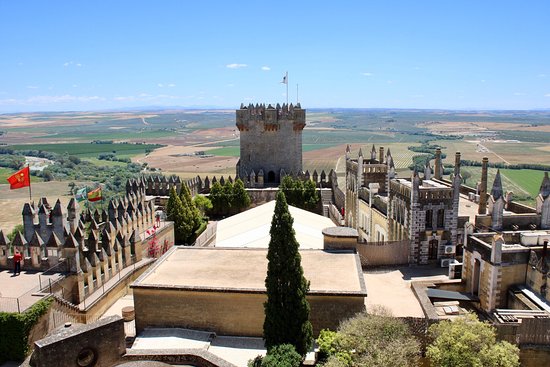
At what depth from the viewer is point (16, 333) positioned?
1659cm

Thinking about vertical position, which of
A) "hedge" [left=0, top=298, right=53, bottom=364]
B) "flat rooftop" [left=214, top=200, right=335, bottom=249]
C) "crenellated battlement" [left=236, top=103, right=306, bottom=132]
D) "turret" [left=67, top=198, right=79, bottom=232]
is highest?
"crenellated battlement" [left=236, top=103, right=306, bottom=132]

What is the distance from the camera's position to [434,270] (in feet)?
77.0

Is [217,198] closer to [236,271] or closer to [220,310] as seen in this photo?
[236,271]

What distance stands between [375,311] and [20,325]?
39.9ft

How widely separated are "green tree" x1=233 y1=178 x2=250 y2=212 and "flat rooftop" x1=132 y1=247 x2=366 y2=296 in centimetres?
1621

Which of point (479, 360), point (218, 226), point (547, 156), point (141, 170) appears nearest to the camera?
point (479, 360)

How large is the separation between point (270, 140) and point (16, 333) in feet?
103

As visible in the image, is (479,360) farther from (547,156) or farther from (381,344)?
(547,156)

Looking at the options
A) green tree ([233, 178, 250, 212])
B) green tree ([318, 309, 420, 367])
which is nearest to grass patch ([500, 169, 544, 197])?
green tree ([233, 178, 250, 212])

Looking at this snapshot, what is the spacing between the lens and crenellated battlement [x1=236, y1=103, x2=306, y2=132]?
45.1 meters

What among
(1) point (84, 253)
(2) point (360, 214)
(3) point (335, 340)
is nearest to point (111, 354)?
(3) point (335, 340)

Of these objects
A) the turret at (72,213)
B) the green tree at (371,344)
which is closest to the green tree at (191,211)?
the turret at (72,213)

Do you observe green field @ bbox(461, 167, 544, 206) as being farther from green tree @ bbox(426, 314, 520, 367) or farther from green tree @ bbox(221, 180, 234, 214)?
green tree @ bbox(426, 314, 520, 367)

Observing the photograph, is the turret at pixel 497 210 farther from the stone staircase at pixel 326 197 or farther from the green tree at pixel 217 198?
the green tree at pixel 217 198
